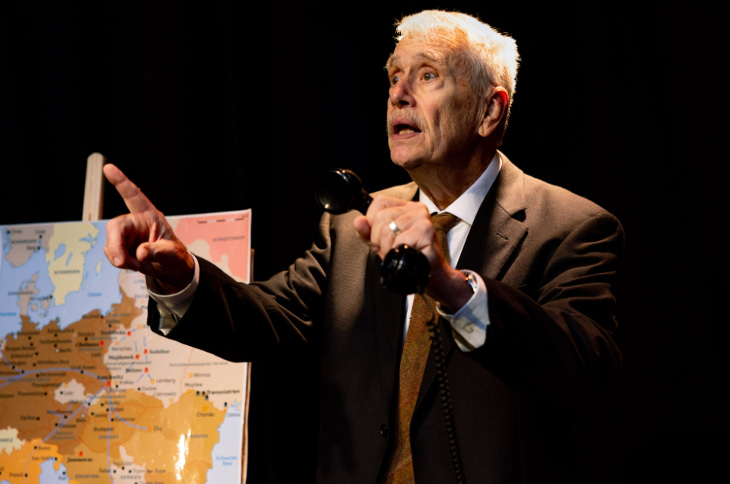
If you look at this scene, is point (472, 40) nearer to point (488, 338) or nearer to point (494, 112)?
point (494, 112)

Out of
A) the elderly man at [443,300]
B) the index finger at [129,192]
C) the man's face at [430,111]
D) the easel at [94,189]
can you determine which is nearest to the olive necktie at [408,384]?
the elderly man at [443,300]

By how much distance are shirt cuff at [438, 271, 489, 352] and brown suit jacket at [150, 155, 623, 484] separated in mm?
15

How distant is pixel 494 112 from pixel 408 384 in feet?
2.65

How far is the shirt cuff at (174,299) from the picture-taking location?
1.38m

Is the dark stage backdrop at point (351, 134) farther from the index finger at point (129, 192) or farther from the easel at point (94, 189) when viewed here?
the index finger at point (129, 192)

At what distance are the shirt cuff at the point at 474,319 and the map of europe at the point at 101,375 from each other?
44.3 inches

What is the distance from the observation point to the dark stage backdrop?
2049mm

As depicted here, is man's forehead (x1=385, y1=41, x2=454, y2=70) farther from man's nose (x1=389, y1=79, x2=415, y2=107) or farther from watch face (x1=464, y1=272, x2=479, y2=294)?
watch face (x1=464, y1=272, x2=479, y2=294)

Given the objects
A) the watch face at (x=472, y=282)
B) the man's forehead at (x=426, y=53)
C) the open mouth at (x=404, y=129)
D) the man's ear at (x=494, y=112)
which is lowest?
the watch face at (x=472, y=282)

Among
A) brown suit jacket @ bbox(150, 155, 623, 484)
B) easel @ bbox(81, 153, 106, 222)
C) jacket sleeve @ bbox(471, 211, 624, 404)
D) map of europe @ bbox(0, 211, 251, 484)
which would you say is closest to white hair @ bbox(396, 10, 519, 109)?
brown suit jacket @ bbox(150, 155, 623, 484)

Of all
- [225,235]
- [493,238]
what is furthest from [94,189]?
[493,238]

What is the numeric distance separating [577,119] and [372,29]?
98 centimetres

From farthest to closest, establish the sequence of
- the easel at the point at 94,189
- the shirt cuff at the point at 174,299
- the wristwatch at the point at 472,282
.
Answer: the easel at the point at 94,189 → the shirt cuff at the point at 174,299 → the wristwatch at the point at 472,282

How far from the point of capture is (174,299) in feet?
4.55
